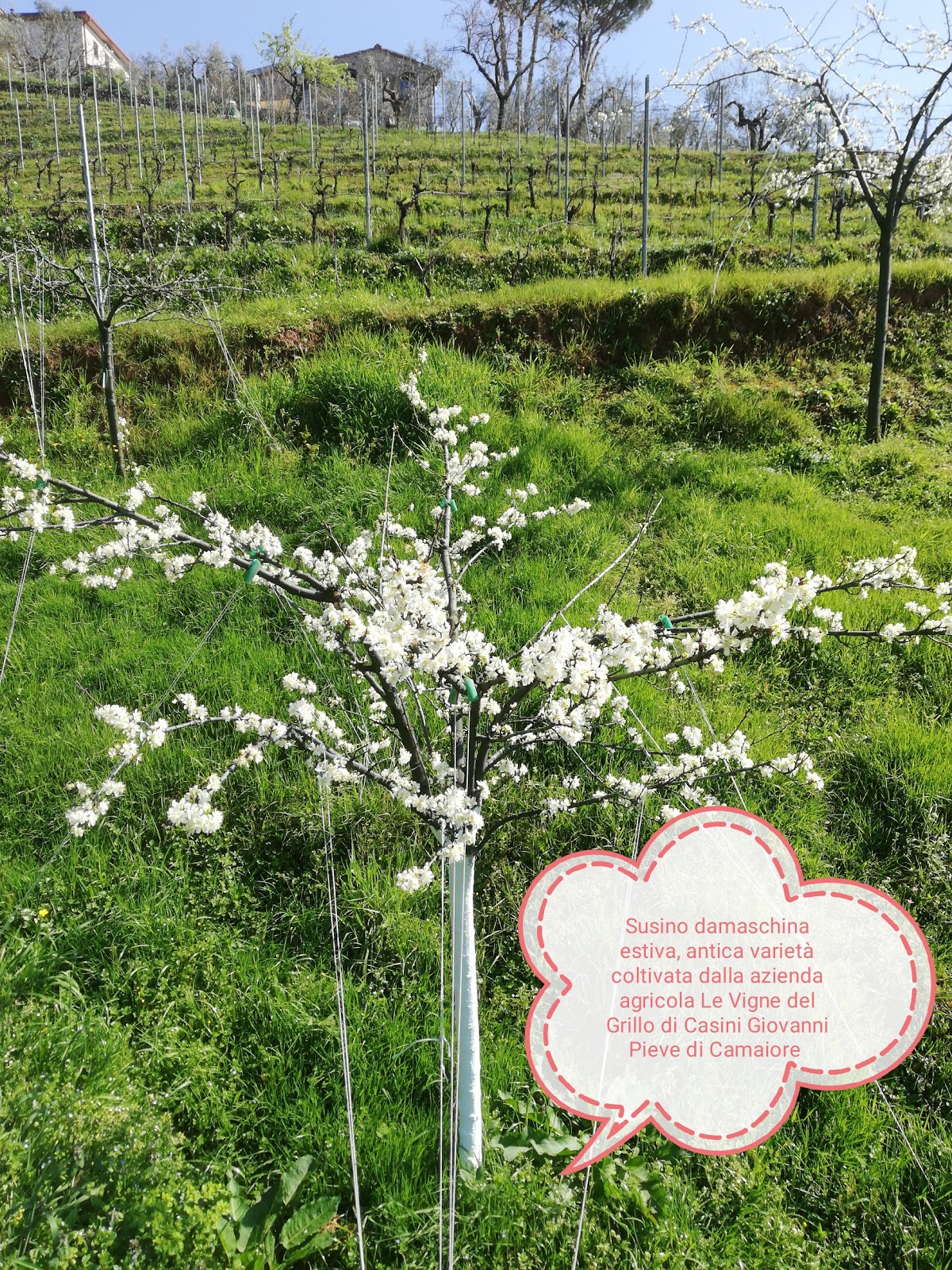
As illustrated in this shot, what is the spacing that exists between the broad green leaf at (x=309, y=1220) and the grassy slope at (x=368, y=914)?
0.12 metres

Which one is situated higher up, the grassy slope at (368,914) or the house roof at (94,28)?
the house roof at (94,28)

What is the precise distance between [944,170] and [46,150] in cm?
2055

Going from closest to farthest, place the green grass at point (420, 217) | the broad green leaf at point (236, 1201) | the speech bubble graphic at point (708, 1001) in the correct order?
1. the speech bubble graphic at point (708, 1001)
2. the broad green leaf at point (236, 1201)
3. the green grass at point (420, 217)

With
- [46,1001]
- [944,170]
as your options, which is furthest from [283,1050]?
[944,170]

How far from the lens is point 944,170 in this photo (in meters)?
7.61

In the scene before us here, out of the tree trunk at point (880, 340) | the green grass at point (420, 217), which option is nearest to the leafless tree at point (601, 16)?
the green grass at point (420, 217)

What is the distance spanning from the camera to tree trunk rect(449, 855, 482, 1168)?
187 cm

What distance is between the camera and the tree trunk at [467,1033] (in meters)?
1.87

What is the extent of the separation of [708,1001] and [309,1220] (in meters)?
1.15

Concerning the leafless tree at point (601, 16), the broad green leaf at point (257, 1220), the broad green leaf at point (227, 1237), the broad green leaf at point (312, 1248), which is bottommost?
the broad green leaf at point (312, 1248)

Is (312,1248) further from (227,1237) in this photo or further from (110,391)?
(110,391)

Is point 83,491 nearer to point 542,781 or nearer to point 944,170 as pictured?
point 542,781

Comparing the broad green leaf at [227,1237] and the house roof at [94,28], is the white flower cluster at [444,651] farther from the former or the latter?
the house roof at [94,28]

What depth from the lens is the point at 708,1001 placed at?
5.33 ft
